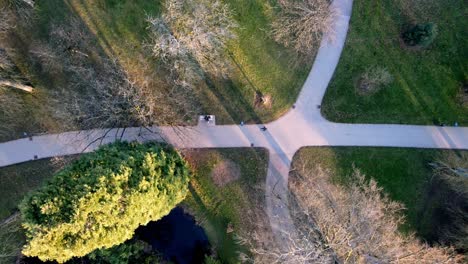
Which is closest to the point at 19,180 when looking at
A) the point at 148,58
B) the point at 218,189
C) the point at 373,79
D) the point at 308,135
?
the point at 148,58

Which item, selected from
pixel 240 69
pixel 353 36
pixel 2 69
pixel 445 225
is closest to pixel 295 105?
pixel 240 69

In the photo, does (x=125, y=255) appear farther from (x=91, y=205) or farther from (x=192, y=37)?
(x=192, y=37)

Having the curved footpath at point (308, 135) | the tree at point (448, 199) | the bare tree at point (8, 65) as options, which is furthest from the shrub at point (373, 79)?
the bare tree at point (8, 65)

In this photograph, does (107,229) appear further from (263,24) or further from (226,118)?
(263,24)

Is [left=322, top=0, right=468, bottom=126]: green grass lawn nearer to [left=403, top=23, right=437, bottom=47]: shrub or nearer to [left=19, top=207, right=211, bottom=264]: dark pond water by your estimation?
[left=403, top=23, right=437, bottom=47]: shrub

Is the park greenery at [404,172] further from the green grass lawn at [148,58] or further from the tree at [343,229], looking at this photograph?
the green grass lawn at [148,58]

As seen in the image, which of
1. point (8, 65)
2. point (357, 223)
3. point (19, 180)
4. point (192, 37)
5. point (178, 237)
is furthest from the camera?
point (178, 237)
